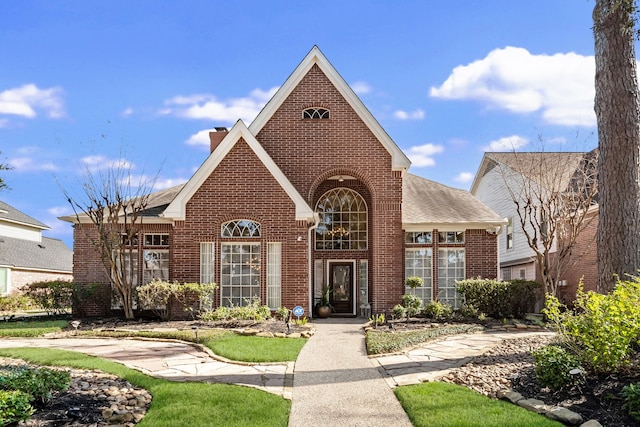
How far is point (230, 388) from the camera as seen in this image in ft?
26.0

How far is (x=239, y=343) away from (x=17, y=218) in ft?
91.1

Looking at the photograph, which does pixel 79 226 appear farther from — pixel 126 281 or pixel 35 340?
pixel 35 340

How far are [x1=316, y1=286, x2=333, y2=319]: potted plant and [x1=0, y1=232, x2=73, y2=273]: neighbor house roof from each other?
63.0 feet

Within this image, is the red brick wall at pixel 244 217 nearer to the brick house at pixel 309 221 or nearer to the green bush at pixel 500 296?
the brick house at pixel 309 221

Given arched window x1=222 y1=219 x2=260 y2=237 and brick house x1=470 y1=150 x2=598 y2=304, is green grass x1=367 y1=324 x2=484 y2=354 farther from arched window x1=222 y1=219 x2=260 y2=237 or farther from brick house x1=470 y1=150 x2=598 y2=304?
brick house x1=470 y1=150 x2=598 y2=304

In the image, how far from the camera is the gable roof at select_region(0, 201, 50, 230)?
32594 millimetres

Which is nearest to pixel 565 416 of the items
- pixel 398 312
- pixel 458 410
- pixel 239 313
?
pixel 458 410

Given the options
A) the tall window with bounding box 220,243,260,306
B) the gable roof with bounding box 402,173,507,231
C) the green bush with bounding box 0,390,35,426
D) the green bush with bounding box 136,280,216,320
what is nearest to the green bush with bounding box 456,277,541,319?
the gable roof with bounding box 402,173,507,231

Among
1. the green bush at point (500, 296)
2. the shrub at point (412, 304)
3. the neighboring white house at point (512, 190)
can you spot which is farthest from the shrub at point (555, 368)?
the neighboring white house at point (512, 190)

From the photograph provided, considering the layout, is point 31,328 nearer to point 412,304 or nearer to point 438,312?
point 412,304

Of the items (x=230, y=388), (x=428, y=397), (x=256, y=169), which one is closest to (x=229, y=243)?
(x=256, y=169)

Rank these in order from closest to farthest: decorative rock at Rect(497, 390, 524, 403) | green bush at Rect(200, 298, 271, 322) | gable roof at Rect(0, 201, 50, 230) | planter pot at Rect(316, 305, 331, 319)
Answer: decorative rock at Rect(497, 390, 524, 403) < green bush at Rect(200, 298, 271, 322) < planter pot at Rect(316, 305, 331, 319) < gable roof at Rect(0, 201, 50, 230)

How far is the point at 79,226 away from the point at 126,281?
3033 millimetres

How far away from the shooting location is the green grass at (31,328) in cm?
1448
